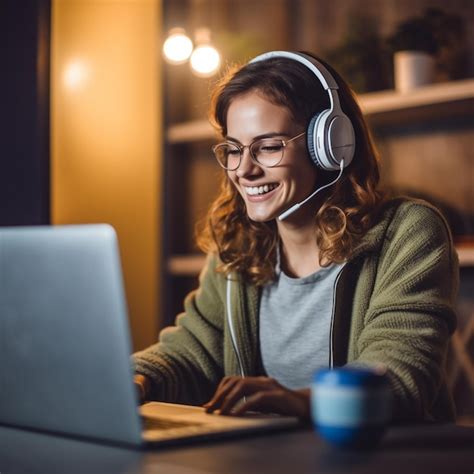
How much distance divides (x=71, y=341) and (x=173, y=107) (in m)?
2.68

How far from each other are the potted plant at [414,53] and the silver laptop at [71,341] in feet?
6.54

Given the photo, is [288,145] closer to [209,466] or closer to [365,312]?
[365,312]

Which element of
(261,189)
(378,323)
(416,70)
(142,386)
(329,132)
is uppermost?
(416,70)

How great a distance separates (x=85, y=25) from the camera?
398 centimetres

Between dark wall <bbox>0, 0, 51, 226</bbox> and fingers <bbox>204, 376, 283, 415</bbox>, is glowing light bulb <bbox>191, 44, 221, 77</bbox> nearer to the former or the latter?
dark wall <bbox>0, 0, 51, 226</bbox>

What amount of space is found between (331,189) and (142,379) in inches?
22.7

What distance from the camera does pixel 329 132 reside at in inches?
60.9

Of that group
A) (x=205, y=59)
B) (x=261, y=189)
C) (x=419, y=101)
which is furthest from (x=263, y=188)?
(x=205, y=59)

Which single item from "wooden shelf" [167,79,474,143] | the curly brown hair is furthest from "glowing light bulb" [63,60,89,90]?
the curly brown hair

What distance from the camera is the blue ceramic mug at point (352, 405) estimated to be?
86 centimetres

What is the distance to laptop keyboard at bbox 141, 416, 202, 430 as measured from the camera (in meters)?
1.01

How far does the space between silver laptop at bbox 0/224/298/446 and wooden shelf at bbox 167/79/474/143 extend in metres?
1.90

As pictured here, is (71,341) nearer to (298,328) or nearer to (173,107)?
(298,328)

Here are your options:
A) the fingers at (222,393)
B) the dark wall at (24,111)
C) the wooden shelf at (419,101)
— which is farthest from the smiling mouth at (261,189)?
the wooden shelf at (419,101)
